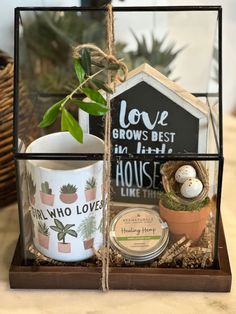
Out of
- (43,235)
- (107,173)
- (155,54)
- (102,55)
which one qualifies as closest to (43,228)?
(43,235)

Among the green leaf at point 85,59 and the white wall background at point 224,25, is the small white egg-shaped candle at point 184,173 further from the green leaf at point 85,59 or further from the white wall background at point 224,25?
the white wall background at point 224,25

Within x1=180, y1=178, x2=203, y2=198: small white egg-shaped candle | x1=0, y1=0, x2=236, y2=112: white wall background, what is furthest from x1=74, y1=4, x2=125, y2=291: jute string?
x1=0, y1=0, x2=236, y2=112: white wall background

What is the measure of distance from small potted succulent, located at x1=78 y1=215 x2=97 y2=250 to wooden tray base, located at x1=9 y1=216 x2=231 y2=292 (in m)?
0.03

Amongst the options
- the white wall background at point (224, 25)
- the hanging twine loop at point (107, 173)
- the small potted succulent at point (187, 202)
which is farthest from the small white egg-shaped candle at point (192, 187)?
the white wall background at point (224, 25)

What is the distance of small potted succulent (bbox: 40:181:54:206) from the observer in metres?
0.70

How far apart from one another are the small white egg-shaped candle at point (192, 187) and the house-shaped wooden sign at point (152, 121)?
0.23ft

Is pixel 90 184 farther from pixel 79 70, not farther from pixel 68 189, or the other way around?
pixel 79 70

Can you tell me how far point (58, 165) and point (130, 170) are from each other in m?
0.12

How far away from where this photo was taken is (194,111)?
31.4 inches

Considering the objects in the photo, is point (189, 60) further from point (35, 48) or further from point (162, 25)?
point (35, 48)

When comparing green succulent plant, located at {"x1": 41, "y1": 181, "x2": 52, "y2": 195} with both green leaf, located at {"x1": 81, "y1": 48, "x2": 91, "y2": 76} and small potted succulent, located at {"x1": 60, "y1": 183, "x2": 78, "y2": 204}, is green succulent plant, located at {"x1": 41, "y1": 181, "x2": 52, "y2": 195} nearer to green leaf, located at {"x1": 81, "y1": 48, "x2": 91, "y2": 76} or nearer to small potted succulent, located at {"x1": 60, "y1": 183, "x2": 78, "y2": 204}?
small potted succulent, located at {"x1": 60, "y1": 183, "x2": 78, "y2": 204}

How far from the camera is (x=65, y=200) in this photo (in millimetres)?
699

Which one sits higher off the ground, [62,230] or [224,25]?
[224,25]

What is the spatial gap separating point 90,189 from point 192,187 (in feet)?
0.44
